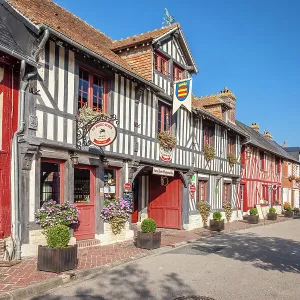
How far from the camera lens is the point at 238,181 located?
21.6 metres

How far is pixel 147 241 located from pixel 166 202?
5600 millimetres

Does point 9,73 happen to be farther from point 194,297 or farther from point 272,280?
point 272,280

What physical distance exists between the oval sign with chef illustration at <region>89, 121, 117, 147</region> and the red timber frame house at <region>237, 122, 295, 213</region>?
14306 millimetres

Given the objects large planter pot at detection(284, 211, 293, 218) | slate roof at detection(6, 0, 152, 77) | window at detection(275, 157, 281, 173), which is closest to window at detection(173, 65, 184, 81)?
slate roof at detection(6, 0, 152, 77)

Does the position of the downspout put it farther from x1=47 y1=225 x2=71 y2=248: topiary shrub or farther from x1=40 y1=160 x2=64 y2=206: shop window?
x1=47 y1=225 x2=71 y2=248: topiary shrub

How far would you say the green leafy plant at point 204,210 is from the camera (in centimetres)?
1666

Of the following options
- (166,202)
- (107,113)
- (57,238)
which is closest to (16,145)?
(57,238)

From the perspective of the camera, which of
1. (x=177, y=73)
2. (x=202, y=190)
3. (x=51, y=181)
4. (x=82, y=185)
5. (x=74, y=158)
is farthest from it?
(x=202, y=190)

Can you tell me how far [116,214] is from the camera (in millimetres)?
11000

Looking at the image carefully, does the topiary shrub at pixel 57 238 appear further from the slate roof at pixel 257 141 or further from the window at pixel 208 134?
the slate roof at pixel 257 141

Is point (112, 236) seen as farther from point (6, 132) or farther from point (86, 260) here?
point (6, 132)

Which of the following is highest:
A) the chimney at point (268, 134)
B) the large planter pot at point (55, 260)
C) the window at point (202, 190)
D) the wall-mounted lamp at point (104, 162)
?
the chimney at point (268, 134)

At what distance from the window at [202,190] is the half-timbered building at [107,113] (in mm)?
47

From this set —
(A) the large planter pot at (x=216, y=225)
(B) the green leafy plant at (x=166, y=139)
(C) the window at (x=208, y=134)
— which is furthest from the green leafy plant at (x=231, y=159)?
(B) the green leafy plant at (x=166, y=139)
